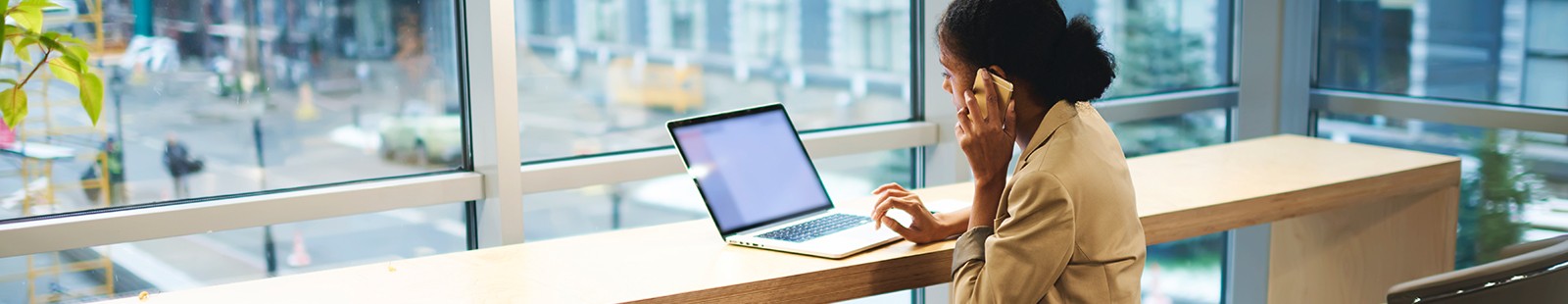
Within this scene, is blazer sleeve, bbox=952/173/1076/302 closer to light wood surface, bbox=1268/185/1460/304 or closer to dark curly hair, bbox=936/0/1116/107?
dark curly hair, bbox=936/0/1116/107

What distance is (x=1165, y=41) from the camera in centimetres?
423

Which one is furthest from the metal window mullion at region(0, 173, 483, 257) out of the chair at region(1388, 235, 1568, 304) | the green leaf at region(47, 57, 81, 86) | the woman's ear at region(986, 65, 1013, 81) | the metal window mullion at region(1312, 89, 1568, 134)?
the metal window mullion at region(1312, 89, 1568, 134)

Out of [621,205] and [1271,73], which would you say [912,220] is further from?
[1271,73]

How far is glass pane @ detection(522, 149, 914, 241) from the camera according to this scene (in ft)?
10.4

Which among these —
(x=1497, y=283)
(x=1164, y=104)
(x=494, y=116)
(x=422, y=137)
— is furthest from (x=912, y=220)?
(x=1164, y=104)

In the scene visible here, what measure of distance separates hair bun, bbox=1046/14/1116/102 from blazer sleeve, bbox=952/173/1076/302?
14cm

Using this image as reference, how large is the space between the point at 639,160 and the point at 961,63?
157 centimetres

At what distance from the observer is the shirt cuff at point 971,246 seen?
5.62 feet

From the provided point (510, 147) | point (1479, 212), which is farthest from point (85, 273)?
point (1479, 212)

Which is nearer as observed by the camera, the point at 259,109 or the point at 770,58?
the point at 259,109

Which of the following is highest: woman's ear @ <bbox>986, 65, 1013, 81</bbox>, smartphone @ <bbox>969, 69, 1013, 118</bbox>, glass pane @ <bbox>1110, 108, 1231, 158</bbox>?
woman's ear @ <bbox>986, 65, 1013, 81</bbox>

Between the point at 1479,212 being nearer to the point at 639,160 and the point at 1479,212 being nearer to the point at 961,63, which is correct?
the point at 639,160

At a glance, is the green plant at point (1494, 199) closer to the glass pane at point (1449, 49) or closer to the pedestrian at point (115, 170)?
the glass pane at point (1449, 49)

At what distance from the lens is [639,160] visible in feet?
10.4
